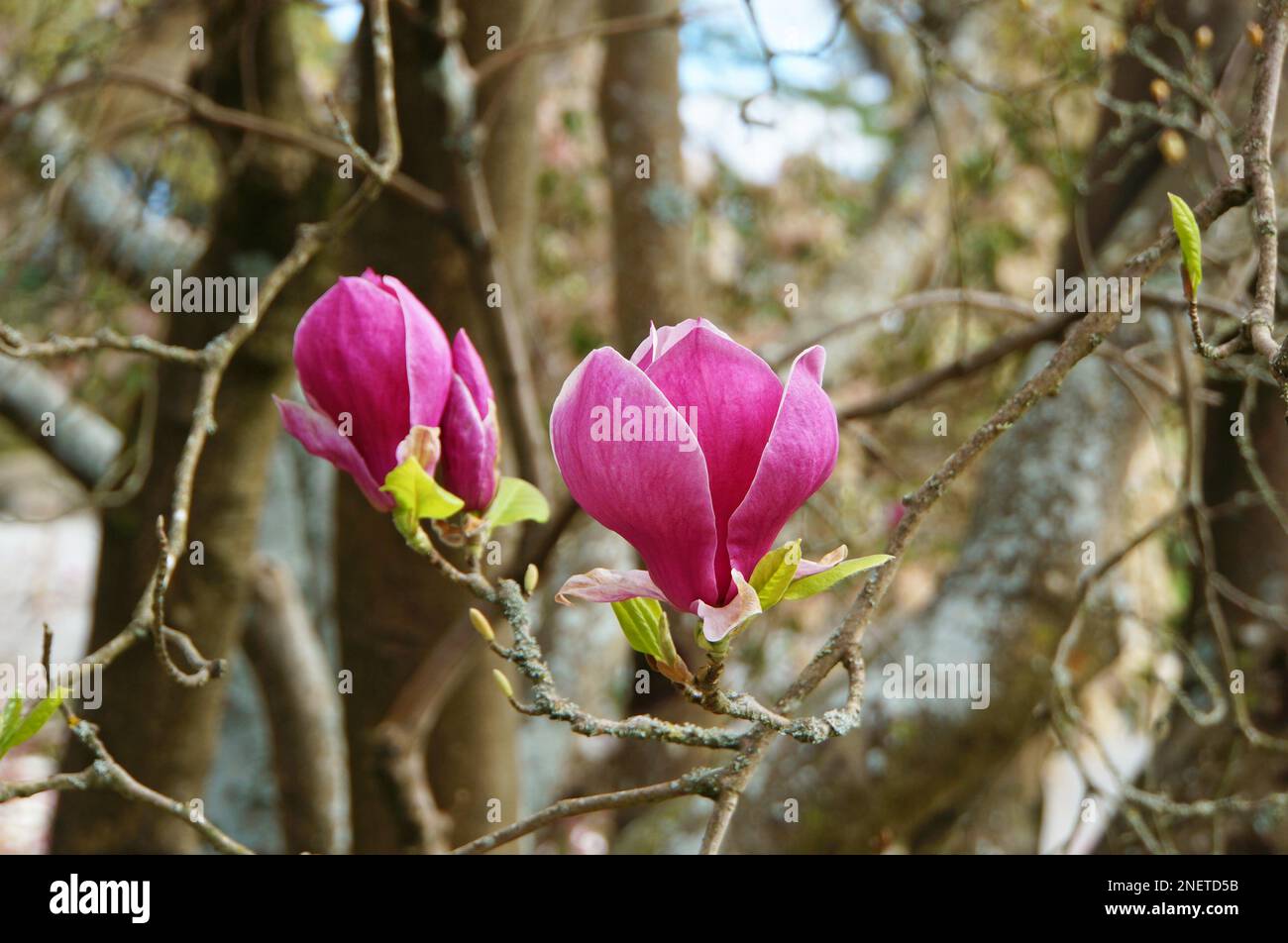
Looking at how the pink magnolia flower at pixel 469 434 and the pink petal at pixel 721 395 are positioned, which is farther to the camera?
the pink magnolia flower at pixel 469 434

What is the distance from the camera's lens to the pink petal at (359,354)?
1.68 feet

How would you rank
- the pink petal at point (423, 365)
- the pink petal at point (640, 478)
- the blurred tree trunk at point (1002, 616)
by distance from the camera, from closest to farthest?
1. the pink petal at point (640, 478)
2. the pink petal at point (423, 365)
3. the blurred tree trunk at point (1002, 616)

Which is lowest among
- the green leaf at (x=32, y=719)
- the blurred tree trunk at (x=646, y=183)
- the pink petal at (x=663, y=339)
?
the green leaf at (x=32, y=719)

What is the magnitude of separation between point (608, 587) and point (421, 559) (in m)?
0.97

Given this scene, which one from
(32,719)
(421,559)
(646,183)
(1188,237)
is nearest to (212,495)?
(421,559)

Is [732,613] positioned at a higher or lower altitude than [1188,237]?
lower

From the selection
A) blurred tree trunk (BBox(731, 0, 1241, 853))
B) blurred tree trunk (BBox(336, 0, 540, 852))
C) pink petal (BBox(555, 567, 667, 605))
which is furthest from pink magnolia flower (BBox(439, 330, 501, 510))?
blurred tree trunk (BBox(731, 0, 1241, 853))

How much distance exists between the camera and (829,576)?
445 millimetres

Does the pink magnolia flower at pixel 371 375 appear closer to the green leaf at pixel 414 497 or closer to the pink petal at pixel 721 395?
the green leaf at pixel 414 497

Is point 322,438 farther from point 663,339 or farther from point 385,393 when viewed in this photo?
point 663,339

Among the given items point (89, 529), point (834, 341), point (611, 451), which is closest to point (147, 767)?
point (611, 451)

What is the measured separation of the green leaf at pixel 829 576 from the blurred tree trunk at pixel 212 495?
106cm

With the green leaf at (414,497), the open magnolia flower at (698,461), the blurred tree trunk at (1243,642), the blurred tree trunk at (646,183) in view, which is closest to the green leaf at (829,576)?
the open magnolia flower at (698,461)
